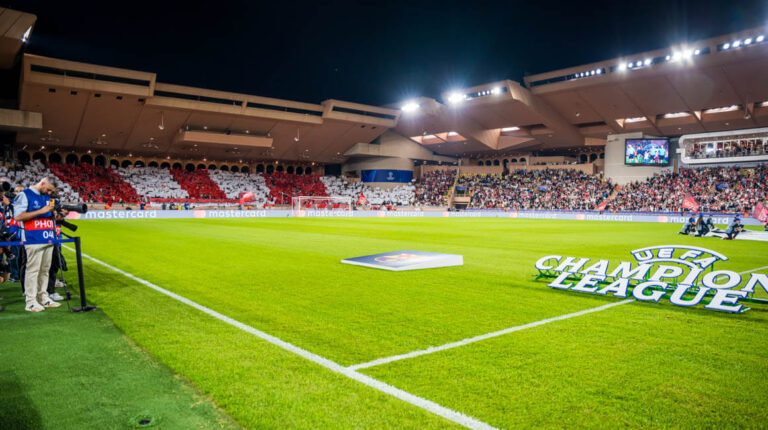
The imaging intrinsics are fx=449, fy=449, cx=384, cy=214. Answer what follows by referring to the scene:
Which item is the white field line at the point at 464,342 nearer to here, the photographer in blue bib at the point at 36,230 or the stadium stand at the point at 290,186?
the photographer in blue bib at the point at 36,230

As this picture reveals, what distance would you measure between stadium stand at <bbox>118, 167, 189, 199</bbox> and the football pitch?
47.7 meters

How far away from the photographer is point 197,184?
57.0m

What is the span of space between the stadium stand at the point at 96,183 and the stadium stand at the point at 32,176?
30.0 inches

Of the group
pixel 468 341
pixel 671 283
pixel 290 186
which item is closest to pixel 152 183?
pixel 290 186

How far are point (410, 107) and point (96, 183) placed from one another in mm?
36607

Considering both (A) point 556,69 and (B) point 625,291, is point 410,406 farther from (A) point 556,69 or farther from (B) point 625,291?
(A) point 556,69

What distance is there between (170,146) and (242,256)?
4704 centimetres

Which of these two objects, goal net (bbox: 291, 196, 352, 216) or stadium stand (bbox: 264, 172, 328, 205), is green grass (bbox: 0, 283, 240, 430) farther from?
stadium stand (bbox: 264, 172, 328, 205)

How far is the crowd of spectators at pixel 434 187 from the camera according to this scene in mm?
65125

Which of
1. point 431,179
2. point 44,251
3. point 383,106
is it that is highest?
point 383,106

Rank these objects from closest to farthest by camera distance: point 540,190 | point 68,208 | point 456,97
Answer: point 68,208, point 456,97, point 540,190

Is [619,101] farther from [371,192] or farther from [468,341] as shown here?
[468,341]

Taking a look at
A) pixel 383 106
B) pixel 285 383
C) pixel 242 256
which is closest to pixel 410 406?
pixel 285 383

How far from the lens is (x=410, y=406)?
3393 millimetres
